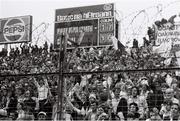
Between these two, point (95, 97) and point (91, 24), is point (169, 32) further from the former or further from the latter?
point (91, 24)

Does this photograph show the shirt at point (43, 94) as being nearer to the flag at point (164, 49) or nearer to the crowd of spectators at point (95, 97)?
the crowd of spectators at point (95, 97)

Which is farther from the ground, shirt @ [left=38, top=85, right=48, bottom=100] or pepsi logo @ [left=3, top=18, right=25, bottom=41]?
pepsi logo @ [left=3, top=18, right=25, bottom=41]

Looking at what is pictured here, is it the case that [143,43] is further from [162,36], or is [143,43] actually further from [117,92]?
[117,92]

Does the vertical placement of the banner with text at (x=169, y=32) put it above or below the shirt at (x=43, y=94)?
above

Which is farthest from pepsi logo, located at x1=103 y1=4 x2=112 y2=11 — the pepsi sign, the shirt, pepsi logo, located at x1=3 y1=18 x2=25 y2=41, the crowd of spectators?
the shirt

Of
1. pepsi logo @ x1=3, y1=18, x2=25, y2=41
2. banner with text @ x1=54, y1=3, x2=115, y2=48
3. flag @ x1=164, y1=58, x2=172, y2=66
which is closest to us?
flag @ x1=164, y1=58, x2=172, y2=66

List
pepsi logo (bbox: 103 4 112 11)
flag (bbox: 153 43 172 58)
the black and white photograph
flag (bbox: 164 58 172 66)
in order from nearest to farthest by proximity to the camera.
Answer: the black and white photograph < flag (bbox: 164 58 172 66) < flag (bbox: 153 43 172 58) < pepsi logo (bbox: 103 4 112 11)

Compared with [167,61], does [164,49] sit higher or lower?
higher

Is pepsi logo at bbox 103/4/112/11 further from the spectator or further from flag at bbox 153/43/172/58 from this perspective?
the spectator

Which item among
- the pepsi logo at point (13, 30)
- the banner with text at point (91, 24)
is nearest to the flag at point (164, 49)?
the banner with text at point (91, 24)

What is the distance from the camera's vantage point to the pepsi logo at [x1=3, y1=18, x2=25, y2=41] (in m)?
22.9

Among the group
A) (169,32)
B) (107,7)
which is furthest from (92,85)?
(107,7)

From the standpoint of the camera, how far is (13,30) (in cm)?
2438

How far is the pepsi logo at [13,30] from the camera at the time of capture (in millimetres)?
22897
